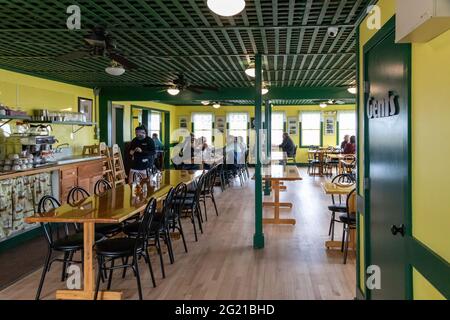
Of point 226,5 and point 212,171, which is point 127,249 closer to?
point 226,5

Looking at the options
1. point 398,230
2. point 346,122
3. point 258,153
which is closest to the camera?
point 398,230

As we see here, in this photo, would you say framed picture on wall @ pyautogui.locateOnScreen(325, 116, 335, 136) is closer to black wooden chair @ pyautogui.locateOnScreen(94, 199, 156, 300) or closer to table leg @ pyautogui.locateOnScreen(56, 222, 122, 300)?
black wooden chair @ pyautogui.locateOnScreen(94, 199, 156, 300)

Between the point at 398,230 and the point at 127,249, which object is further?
the point at 127,249

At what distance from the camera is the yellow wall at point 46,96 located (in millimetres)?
6734

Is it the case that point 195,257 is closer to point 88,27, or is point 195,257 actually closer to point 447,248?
point 88,27

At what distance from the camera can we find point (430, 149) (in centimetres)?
212

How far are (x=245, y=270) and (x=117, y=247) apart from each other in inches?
59.6

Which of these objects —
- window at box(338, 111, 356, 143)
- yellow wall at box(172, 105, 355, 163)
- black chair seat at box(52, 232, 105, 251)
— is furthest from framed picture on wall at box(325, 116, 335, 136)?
black chair seat at box(52, 232, 105, 251)

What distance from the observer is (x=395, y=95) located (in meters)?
2.68

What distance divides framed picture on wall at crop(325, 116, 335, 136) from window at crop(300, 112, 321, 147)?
27 cm

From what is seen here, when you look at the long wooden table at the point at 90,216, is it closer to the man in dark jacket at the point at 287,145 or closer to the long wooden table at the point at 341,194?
the long wooden table at the point at 341,194

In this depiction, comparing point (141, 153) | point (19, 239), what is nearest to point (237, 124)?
point (141, 153)
